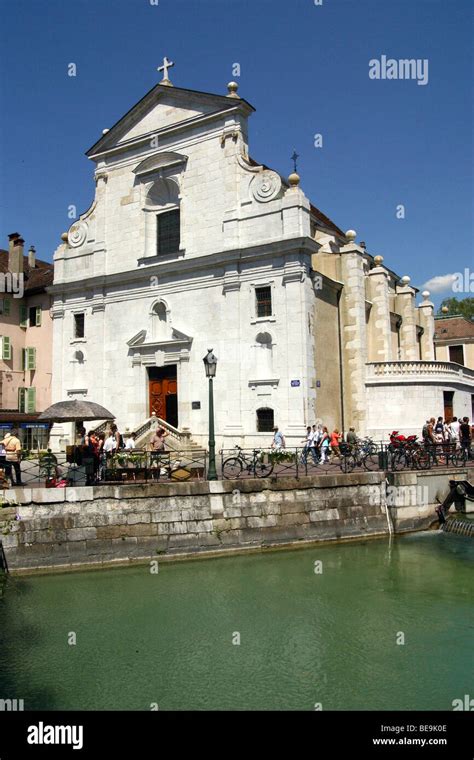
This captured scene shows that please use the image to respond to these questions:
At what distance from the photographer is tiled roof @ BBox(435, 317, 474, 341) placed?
44.0 meters

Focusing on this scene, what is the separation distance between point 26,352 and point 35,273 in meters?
5.91

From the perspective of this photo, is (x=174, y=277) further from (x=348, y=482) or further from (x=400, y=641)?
(x=400, y=641)

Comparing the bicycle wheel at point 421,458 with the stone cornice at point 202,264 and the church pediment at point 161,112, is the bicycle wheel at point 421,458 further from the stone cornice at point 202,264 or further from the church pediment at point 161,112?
the church pediment at point 161,112

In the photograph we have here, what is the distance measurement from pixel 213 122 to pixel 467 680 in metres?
25.1

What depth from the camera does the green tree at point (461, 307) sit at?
198 feet

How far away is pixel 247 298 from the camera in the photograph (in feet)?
86.6

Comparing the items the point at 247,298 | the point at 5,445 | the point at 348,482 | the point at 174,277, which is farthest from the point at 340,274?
the point at 5,445

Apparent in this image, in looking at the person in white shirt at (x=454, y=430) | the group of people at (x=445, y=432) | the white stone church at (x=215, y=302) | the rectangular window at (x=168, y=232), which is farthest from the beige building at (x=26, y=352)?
the person in white shirt at (x=454, y=430)

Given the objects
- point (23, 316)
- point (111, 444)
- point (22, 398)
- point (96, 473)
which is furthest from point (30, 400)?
point (96, 473)

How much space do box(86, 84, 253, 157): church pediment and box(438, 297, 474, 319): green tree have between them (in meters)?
39.2

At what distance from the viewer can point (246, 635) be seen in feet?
35.5

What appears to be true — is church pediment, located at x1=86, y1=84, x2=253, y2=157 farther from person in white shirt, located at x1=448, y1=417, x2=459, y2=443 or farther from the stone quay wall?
the stone quay wall

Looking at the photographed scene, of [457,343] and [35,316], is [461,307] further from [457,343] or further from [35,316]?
[35,316]

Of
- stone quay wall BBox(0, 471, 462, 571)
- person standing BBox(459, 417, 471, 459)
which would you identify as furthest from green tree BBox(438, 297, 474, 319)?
stone quay wall BBox(0, 471, 462, 571)
